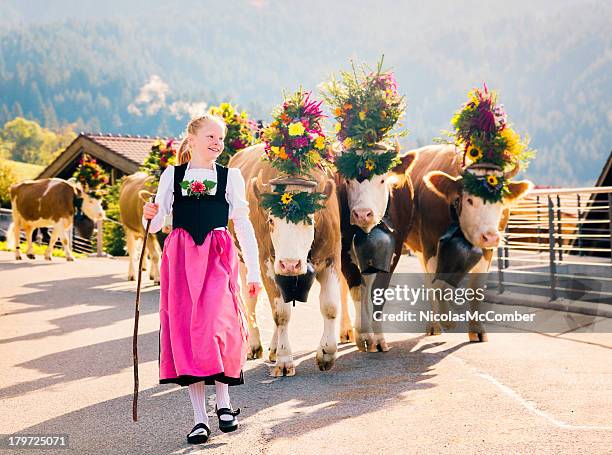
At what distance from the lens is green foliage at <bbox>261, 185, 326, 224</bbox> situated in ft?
22.9

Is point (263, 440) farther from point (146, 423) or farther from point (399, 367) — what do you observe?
point (399, 367)

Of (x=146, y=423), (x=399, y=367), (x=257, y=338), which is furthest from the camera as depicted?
(x=257, y=338)

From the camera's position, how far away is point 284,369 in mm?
7215

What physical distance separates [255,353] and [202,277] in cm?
319

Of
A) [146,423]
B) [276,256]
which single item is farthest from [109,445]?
[276,256]

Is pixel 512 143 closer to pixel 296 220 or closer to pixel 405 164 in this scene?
pixel 405 164

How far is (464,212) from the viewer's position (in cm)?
867

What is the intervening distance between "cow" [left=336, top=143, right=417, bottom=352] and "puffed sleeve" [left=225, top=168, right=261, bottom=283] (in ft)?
7.69

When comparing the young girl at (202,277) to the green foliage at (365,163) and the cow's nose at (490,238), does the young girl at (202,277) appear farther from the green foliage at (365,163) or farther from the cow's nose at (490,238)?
the cow's nose at (490,238)

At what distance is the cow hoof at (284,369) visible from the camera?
23.7ft

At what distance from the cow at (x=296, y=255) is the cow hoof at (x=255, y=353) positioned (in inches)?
12.4

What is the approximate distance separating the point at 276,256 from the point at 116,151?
1108 inches

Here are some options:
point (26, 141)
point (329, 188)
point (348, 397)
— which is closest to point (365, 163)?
point (329, 188)

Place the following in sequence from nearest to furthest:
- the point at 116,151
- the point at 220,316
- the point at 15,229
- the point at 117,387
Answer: the point at 220,316, the point at 117,387, the point at 15,229, the point at 116,151
